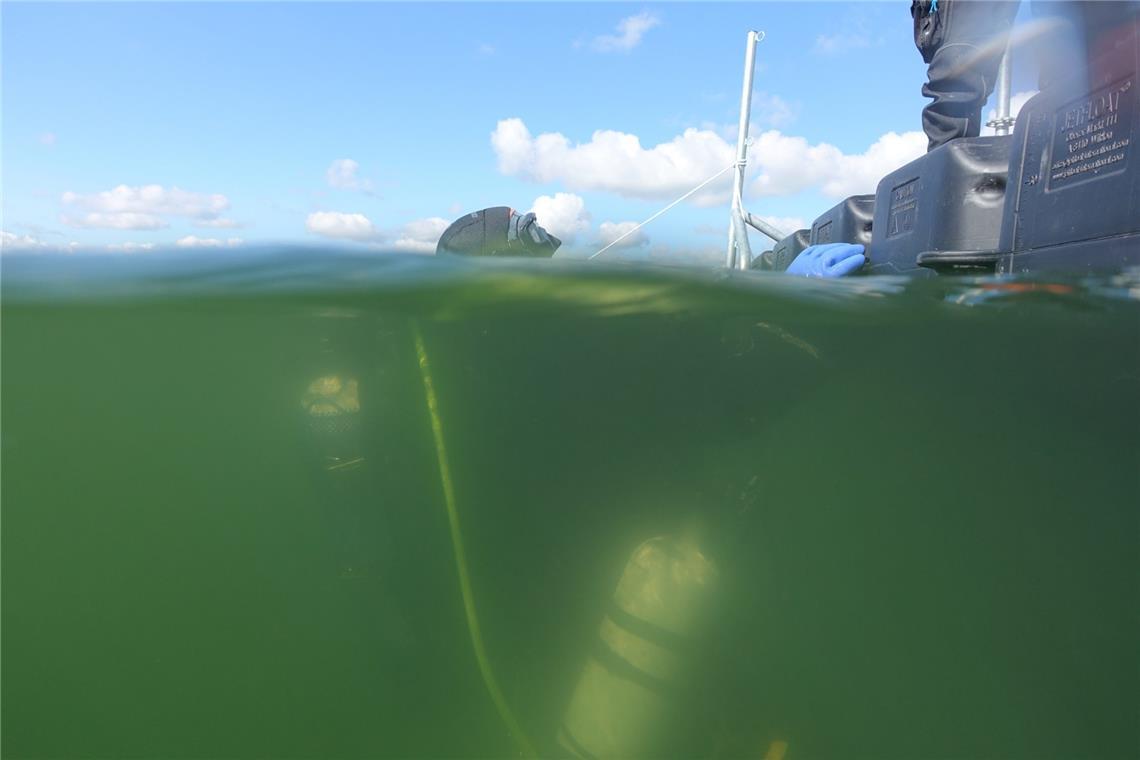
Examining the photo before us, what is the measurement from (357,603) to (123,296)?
65.3 inches

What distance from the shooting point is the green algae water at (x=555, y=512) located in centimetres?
308

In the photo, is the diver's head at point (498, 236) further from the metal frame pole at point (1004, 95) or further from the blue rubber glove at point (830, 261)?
the metal frame pole at point (1004, 95)

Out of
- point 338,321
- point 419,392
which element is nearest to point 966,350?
point 419,392

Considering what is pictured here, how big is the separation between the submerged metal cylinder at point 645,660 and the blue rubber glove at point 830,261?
78.2 inches

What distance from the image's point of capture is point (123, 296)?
322cm

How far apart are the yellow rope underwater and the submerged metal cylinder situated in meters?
0.23

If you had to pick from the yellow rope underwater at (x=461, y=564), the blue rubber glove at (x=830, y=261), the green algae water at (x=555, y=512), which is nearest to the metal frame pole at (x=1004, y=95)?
the blue rubber glove at (x=830, y=261)

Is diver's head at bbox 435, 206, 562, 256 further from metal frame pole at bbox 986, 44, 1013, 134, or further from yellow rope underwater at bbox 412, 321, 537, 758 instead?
metal frame pole at bbox 986, 44, 1013, 134

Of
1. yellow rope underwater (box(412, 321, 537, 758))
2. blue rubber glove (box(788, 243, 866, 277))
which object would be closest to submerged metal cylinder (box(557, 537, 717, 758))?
yellow rope underwater (box(412, 321, 537, 758))

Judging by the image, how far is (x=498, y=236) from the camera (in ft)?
19.2

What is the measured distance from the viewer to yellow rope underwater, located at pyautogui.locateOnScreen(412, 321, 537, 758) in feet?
10.2

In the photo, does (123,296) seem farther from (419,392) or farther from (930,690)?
(930,690)

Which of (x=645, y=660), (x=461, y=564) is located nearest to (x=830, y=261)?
(x=645, y=660)

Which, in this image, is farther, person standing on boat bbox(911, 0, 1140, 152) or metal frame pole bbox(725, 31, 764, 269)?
metal frame pole bbox(725, 31, 764, 269)
